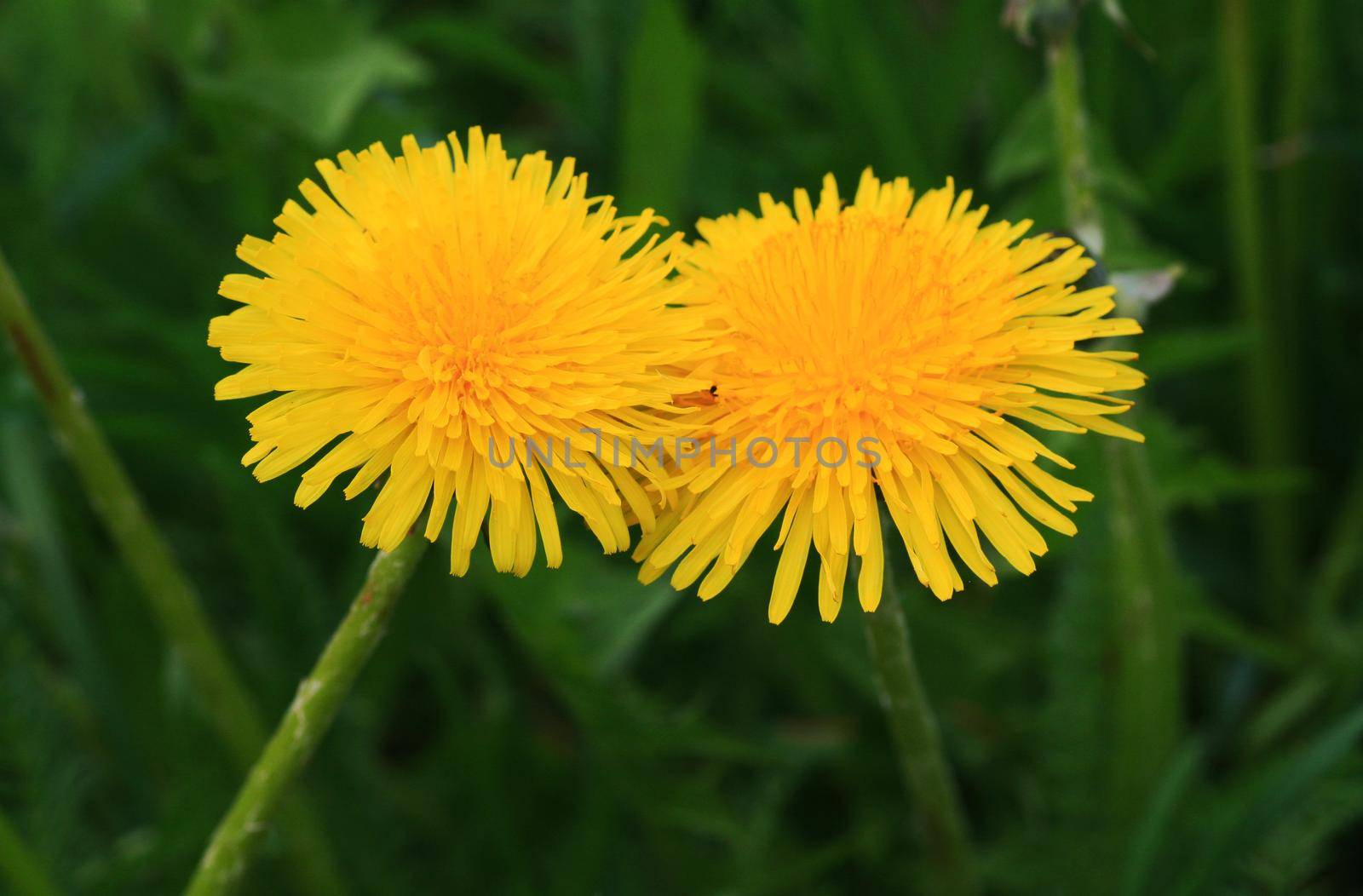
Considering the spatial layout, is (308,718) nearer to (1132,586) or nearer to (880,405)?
(880,405)

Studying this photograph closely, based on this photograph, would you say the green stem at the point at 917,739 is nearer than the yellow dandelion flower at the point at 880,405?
No

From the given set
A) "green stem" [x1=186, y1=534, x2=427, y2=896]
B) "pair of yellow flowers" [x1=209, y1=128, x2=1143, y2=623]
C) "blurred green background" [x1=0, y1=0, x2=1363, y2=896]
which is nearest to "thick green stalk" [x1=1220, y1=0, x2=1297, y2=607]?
"blurred green background" [x1=0, y1=0, x2=1363, y2=896]

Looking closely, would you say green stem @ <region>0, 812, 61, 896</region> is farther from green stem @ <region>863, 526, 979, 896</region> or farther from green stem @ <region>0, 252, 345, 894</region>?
green stem @ <region>863, 526, 979, 896</region>

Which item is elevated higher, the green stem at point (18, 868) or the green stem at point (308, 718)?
the green stem at point (308, 718)

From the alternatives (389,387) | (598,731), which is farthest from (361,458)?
(598,731)

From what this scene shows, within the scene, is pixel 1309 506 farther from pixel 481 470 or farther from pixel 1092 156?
pixel 481 470

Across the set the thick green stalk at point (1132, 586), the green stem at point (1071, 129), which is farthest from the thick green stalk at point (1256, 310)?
the green stem at point (1071, 129)

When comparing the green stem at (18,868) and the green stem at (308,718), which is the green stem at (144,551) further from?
the green stem at (308,718)
